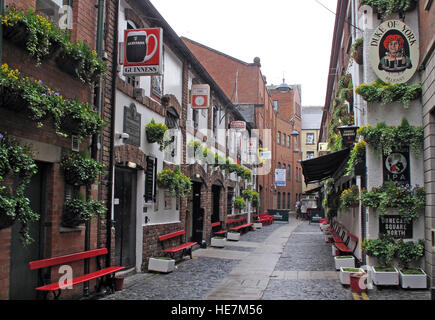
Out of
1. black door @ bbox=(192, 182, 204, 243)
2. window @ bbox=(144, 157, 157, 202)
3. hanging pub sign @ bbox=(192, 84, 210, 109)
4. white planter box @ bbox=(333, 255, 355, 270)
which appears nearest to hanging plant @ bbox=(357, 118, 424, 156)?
white planter box @ bbox=(333, 255, 355, 270)

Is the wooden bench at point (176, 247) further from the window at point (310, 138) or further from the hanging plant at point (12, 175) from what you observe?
the window at point (310, 138)

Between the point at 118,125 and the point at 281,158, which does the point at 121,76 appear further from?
the point at 281,158

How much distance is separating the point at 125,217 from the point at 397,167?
6.34m

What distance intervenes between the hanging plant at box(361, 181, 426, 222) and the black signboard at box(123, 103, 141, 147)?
538 cm

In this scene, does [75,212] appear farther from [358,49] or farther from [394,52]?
[358,49]

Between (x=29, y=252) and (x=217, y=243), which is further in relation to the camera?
(x=217, y=243)

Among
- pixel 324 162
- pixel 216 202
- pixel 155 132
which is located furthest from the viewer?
pixel 216 202

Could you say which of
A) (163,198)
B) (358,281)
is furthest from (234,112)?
(358,281)

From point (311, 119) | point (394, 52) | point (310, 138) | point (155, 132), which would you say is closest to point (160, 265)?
point (155, 132)

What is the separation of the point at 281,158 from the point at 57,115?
44.3 meters

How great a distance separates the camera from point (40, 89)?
6219 mm

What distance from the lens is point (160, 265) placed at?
11.2 metres
